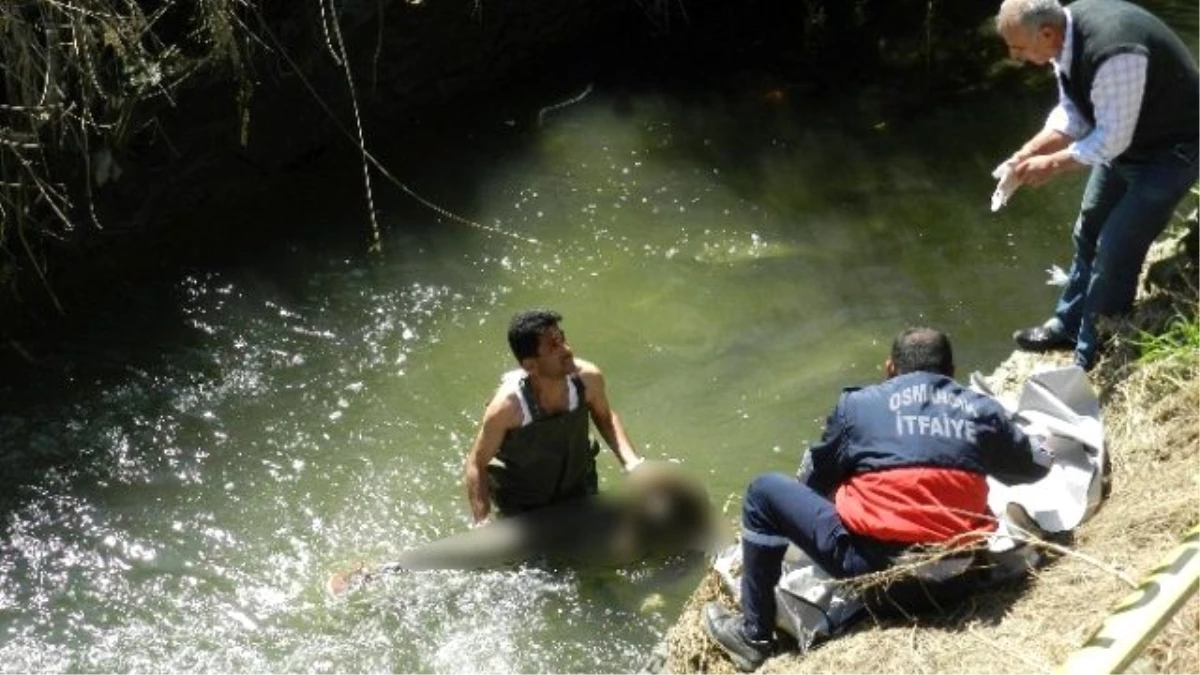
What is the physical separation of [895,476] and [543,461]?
7.01 ft

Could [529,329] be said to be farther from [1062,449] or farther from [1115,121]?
[1115,121]

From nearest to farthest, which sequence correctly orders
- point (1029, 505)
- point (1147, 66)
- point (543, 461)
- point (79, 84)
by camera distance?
point (1029, 505) < point (1147, 66) < point (543, 461) < point (79, 84)

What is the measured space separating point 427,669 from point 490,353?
2.10 metres

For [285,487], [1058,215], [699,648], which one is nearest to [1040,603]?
[699,648]

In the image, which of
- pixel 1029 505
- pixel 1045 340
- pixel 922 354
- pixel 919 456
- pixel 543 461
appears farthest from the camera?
pixel 1045 340

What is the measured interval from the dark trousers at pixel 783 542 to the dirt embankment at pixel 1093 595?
0.23 metres

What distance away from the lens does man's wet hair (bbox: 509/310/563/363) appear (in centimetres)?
608

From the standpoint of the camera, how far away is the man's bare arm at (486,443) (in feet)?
20.8

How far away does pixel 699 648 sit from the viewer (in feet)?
18.0

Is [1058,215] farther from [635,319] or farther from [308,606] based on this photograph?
[308,606]

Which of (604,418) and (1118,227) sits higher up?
(604,418)

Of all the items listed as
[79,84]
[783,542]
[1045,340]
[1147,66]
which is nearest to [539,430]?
[783,542]

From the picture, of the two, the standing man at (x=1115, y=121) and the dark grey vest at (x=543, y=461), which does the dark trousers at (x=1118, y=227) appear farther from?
the dark grey vest at (x=543, y=461)

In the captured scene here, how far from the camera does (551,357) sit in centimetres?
615
